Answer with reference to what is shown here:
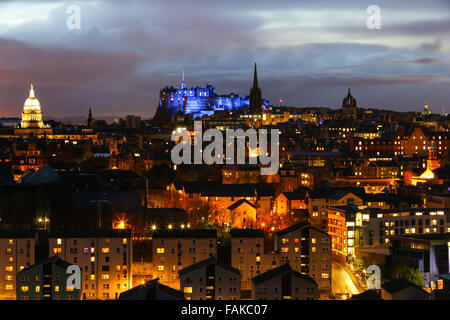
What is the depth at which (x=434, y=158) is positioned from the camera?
78.6 feet

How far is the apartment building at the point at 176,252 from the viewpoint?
10.7 m

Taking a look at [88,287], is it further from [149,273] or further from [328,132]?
[328,132]

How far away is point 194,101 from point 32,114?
11829mm

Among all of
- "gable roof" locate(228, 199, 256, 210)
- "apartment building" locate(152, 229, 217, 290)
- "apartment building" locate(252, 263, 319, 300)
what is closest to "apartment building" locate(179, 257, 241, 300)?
"apartment building" locate(252, 263, 319, 300)

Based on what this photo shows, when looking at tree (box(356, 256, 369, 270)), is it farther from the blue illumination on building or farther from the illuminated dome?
the blue illumination on building

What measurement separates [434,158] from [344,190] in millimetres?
8368

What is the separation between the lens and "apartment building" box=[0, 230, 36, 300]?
10234 mm

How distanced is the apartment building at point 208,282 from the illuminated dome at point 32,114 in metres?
35.1

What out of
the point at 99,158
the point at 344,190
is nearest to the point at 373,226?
the point at 344,190

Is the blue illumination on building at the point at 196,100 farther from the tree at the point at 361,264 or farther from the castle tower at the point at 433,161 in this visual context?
the tree at the point at 361,264

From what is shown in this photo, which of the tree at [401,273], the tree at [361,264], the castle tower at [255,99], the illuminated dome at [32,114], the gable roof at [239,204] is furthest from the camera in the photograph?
the castle tower at [255,99]

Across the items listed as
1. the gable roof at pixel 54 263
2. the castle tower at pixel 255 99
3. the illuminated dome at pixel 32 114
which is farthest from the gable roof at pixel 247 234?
the castle tower at pixel 255 99

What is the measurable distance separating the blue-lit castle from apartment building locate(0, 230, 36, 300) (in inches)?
1448

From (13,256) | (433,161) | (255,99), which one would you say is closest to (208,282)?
(13,256)
